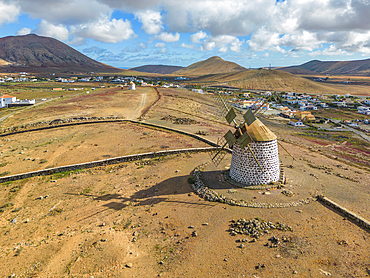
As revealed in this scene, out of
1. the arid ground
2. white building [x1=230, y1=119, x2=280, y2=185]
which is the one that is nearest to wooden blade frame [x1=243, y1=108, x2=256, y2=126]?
white building [x1=230, y1=119, x2=280, y2=185]

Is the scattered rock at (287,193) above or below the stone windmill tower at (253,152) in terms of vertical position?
below

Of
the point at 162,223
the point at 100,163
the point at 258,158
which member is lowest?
the point at 162,223

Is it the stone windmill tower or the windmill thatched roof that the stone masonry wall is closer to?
the stone windmill tower

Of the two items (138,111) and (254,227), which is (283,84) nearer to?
(138,111)

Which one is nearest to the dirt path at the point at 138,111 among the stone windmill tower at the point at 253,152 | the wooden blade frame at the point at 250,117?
the stone windmill tower at the point at 253,152

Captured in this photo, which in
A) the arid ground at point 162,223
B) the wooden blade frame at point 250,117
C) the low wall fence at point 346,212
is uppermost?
the wooden blade frame at point 250,117

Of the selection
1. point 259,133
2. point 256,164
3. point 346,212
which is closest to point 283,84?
point 259,133

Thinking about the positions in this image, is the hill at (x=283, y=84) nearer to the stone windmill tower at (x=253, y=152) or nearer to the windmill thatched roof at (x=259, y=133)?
the windmill thatched roof at (x=259, y=133)

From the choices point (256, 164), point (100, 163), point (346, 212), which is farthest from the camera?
point (100, 163)
